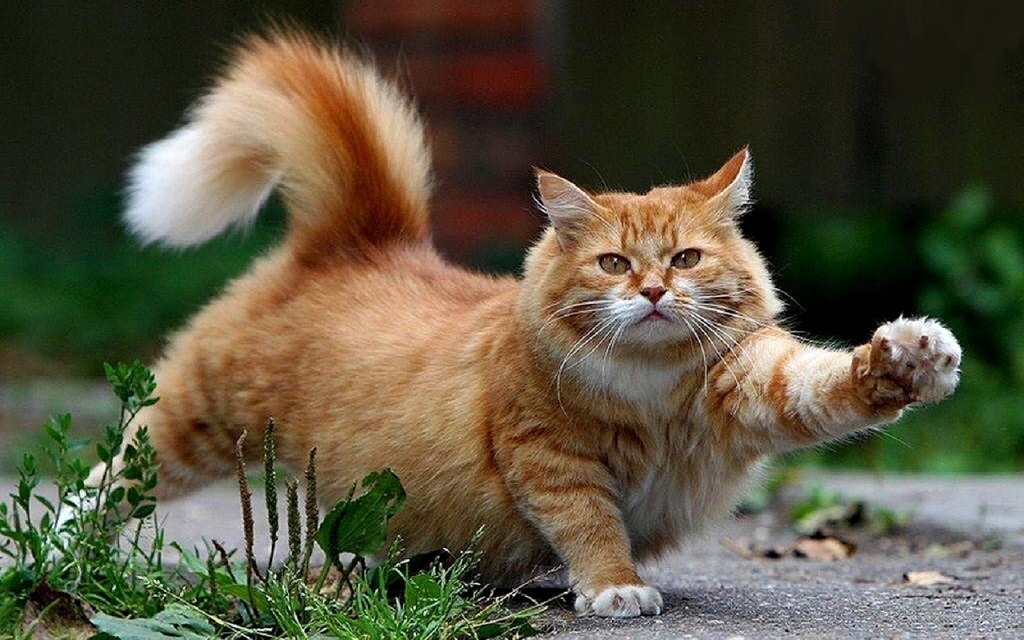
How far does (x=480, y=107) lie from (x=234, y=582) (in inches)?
196

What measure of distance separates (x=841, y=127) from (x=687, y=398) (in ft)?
15.4

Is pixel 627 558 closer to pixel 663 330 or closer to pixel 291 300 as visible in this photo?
pixel 663 330

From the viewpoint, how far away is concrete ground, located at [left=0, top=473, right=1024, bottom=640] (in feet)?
10.4

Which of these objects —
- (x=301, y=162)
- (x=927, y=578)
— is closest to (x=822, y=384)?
Result: (x=927, y=578)

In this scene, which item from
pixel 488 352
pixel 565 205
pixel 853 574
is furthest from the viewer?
pixel 853 574

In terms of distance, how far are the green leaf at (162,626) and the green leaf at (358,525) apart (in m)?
0.31

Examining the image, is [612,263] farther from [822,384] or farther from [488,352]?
[822,384]

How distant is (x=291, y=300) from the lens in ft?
13.9

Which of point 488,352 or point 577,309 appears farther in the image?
point 488,352

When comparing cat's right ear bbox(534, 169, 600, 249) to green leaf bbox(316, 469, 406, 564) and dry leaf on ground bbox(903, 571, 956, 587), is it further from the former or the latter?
dry leaf on ground bbox(903, 571, 956, 587)

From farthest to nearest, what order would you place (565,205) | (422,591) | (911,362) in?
(565,205)
(422,591)
(911,362)

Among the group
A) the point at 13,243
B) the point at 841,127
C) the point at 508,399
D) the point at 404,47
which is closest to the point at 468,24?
the point at 404,47

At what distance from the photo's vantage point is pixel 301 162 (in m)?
4.29

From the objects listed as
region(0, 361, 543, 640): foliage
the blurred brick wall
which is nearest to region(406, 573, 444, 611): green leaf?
region(0, 361, 543, 640): foliage
